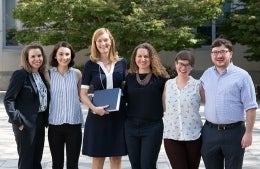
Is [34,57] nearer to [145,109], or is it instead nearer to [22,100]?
[22,100]

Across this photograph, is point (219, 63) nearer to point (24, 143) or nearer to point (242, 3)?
point (24, 143)

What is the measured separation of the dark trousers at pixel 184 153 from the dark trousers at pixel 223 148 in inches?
6.5

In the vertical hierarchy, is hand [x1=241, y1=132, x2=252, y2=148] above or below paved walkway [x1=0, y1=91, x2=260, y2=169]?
above

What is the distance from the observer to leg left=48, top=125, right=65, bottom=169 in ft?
20.4

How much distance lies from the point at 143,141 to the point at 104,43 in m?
1.18

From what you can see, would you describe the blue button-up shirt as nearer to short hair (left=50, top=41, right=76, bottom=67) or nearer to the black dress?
the black dress

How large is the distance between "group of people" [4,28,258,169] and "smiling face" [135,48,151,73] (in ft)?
0.04

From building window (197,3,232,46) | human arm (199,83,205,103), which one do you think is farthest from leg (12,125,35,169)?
building window (197,3,232,46)

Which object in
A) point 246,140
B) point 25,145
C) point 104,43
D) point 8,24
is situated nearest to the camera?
point 246,140

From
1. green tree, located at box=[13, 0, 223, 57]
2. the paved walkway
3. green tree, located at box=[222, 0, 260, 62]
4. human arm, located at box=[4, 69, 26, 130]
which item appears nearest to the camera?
human arm, located at box=[4, 69, 26, 130]

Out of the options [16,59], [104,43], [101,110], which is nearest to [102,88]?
[101,110]

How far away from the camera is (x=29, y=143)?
6078 millimetres

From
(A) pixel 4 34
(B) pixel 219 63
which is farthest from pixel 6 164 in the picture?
(A) pixel 4 34

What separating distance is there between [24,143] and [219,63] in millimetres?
2404
